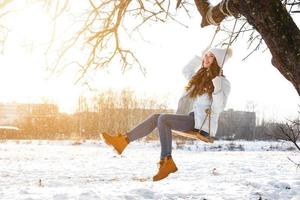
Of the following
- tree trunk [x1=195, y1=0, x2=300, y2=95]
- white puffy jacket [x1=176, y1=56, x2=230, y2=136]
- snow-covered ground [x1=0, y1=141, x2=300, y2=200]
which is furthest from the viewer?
snow-covered ground [x1=0, y1=141, x2=300, y2=200]

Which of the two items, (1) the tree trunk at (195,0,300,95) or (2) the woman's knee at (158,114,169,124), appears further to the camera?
(2) the woman's knee at (158,114,169,124)

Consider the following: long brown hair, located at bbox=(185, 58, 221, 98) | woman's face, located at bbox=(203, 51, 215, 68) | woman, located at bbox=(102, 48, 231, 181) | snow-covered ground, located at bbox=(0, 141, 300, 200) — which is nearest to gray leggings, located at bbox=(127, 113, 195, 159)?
woman, located at bbox=(102, 48, 231, 181)

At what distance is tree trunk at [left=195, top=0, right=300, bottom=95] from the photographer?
346 cm

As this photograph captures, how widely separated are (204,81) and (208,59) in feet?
0.83

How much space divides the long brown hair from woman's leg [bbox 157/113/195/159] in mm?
341

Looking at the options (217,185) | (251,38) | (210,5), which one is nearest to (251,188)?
(217,185)

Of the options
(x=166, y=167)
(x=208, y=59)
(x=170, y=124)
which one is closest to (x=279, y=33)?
(x=208, y=59)

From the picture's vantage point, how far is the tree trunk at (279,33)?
3.46 m

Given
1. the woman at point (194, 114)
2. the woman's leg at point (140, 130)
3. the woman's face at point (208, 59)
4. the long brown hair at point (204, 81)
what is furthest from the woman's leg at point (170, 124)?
the woman's face at point (208, 59)

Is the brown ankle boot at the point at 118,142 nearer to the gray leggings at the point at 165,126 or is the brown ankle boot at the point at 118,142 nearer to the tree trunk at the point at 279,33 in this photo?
the gray leggings at the point at 165,126

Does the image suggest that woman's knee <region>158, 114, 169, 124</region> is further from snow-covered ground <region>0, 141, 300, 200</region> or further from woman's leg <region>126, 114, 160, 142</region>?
snow-covered ground <region>0, 141, 300, 200</region>

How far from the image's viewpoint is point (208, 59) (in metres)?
5.11

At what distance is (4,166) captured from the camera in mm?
16016

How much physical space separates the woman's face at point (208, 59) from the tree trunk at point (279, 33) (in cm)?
154
